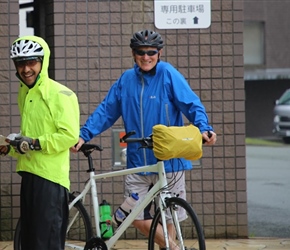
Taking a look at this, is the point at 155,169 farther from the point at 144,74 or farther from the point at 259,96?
the point at 259,96

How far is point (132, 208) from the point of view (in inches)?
271

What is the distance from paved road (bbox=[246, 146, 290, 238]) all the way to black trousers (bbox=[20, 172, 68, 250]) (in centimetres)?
371

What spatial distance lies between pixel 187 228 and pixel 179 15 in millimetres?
2691

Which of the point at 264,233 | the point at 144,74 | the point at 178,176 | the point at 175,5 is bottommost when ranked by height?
the point at 264,233

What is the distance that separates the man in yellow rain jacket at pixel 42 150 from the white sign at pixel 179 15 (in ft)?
9.38

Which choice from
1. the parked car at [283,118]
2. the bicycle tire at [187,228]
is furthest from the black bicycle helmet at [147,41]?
the parked car at [283,118]

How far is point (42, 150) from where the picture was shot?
5867 mm

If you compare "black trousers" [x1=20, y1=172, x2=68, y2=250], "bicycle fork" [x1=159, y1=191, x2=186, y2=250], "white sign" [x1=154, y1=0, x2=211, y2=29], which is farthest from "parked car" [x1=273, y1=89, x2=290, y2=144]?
"black trousers" [x1=20, y1=172, x2=68, y2=250]

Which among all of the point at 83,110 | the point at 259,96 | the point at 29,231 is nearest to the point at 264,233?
the point at 83,110

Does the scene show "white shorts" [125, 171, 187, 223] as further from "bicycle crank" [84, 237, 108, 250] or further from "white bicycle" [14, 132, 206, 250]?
"bicycle crank" [84, 237, 108, 250]

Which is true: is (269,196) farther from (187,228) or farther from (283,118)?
(283,118)

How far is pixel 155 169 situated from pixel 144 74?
2.34 feet

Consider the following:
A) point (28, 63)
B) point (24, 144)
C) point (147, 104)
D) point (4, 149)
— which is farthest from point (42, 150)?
point (147, 104)

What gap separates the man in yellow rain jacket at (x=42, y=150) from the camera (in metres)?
5.93
